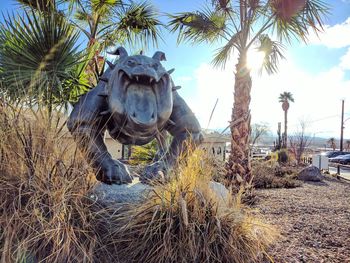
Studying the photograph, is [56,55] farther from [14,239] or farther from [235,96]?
[235,96]

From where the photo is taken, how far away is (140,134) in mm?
3066

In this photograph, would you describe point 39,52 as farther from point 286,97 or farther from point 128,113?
point 286,97

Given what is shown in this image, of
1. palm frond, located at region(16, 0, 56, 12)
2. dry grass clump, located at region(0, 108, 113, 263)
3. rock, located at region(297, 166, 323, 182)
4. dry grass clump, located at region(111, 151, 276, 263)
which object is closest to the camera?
dry grass clump, located at region(0, 108, 113, 263)

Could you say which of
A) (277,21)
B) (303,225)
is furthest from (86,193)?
(277,21)

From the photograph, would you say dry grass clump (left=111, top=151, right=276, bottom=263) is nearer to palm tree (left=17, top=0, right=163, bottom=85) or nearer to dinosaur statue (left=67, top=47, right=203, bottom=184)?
dinosaur statue (left=67, top=47, right=203, bottom=184)

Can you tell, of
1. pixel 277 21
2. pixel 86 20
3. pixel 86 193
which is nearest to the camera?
pixel 86 193

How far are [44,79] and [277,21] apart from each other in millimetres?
4654

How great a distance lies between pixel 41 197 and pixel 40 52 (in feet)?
7.94

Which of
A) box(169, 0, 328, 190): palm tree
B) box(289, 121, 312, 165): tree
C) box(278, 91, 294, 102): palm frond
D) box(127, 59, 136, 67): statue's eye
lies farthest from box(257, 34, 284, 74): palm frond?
box(278, 91, 294, 102): palm frond

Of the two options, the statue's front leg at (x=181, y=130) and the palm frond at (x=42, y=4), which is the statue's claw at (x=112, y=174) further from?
the palm frond at (x=42, y=4)

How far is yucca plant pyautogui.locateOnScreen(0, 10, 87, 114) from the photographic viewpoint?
388cm

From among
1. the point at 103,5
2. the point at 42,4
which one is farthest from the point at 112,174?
the point at 103,5

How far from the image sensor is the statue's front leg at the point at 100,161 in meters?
2.97

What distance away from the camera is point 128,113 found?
2.87 meters
